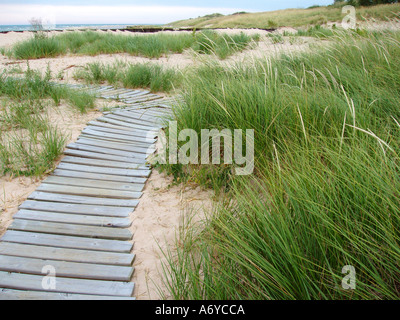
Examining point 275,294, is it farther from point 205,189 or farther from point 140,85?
point 140,85

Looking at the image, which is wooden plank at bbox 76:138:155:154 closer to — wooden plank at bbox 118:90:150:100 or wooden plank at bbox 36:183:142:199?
wooden plank at bbox 36:183:142:199

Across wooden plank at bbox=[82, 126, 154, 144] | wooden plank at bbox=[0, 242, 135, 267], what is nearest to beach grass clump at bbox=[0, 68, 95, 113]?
wooden plank at bbox=[82, 126, 154, 144]

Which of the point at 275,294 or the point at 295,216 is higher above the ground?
the point at 295,216

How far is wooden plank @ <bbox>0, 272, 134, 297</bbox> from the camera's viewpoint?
1992 millimetres

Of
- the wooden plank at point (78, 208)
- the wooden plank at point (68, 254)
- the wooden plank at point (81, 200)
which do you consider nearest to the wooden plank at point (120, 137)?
the wooden plank at point (81, 200)

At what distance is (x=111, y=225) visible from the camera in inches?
104

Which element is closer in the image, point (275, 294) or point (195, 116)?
point (275, 294)

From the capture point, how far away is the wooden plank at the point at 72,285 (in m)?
1.99

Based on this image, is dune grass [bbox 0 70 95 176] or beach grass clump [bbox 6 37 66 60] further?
beach grass clump [bbox 6 37 66 60]

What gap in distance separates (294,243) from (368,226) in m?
0.36

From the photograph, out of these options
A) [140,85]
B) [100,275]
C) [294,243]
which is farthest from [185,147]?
[140,85]

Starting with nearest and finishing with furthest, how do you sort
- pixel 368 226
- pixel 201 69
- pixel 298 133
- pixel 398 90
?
pixel 368 226, pixel 298 133, pixel 398 90, pixel 201 69

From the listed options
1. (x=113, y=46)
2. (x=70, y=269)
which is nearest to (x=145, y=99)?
(x=70, y=269)
